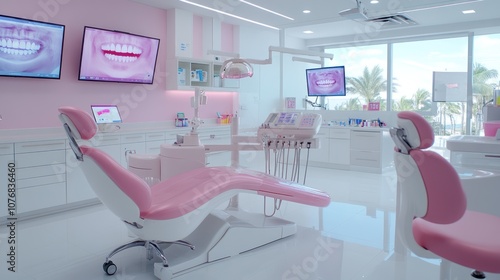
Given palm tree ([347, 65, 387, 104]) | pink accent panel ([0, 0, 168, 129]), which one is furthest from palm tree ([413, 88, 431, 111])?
pink accent panel ([0, 0, 168, 129])

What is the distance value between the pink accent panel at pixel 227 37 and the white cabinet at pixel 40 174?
139 inches

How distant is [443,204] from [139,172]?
2520 millimetres

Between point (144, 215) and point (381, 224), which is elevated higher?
point (144, 215)

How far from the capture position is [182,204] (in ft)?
7.77

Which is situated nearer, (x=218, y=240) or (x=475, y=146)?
(x=475, y=146)

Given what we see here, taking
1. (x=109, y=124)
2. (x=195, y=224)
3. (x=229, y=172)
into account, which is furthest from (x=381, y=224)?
(x=109, y=124)

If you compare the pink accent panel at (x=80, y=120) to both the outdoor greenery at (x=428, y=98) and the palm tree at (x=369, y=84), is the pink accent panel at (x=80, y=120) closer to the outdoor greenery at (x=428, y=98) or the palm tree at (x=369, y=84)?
the outdoor greenery at (x=428, y=98)

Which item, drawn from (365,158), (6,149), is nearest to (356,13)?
(365,158)

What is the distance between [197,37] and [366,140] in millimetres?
3316

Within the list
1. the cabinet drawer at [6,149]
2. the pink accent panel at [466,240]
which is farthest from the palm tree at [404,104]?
the cabinet drawer at [6,149]

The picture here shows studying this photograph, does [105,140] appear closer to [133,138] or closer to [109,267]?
[133,138]

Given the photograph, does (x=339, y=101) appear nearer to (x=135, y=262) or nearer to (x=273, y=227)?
(x=273, y=227)

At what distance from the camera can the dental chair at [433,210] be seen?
4.49 feet

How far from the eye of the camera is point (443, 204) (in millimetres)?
1386
